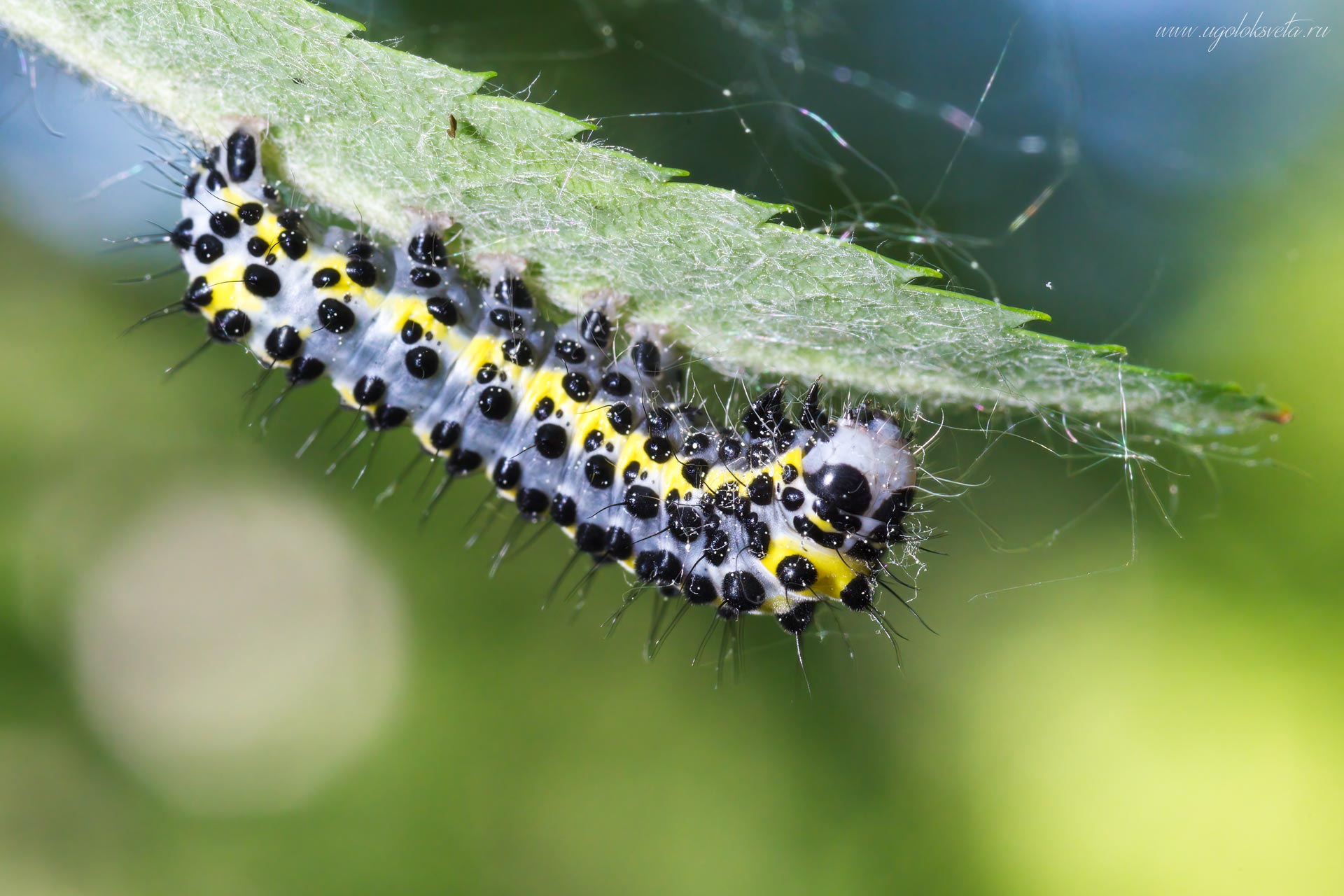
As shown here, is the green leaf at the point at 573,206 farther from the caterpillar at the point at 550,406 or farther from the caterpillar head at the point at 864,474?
the caterpillar at the point at 550,406

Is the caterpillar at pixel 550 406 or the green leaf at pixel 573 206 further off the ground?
the green leaf at pixel 573 206

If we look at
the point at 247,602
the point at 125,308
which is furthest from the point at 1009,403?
the point at 125,308

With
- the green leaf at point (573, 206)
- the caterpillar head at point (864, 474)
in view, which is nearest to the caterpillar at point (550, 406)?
the caterpillar head at point (864, 474)

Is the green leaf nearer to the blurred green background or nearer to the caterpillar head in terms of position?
the caterpillar head

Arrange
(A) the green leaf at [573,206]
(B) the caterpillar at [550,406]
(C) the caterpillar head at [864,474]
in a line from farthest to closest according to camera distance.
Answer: (B) the caterpillar at [550,406], (C) the caterpillar head at [864,474], (A) the green leaf at [573,206]

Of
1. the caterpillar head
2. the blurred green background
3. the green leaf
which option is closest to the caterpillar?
the caterpillar head

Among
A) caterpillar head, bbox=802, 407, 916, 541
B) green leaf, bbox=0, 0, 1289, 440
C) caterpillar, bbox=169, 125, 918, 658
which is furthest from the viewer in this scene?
caterpillar, bbox=169, 125, 918, 658
